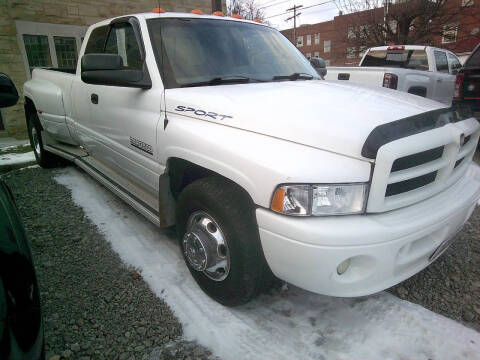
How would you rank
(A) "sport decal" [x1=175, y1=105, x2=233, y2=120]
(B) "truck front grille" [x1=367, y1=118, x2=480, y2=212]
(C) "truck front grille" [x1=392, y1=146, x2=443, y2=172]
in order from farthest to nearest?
(A) "sport decal" [x1=175, y1=105, x2=233, y2=120] < (C) "truck front grille" [x1=392, y1=146, x2=443, y2=172] < (B) "truck front grille" [x1=367, y1=118, x2=480, y2=212]

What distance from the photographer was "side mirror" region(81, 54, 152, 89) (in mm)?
2455

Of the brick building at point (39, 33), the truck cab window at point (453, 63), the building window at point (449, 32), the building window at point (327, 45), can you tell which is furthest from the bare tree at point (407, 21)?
the building window at point (327, 45)

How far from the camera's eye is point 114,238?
10.2ft

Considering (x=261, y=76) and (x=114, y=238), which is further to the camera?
(x=114, y=238)

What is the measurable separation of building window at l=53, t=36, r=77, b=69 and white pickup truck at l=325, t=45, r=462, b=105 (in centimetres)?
706

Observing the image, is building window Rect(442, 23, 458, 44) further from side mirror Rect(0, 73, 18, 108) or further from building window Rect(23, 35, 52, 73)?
side mirror Rect(0, 73, 18, 108)

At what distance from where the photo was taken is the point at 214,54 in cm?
264

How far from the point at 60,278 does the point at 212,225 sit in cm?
130

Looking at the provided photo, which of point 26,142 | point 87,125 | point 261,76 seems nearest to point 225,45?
point 261,76

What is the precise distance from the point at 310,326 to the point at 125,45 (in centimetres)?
271

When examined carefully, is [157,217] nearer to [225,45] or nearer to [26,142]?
[225,45]

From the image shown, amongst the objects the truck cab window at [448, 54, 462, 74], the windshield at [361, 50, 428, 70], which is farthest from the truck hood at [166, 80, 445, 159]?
the truck cab window at [448, 54, 462, 74]

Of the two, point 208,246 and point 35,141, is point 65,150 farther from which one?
point 208,246

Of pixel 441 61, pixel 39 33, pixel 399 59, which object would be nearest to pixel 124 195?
pixel 399 59
